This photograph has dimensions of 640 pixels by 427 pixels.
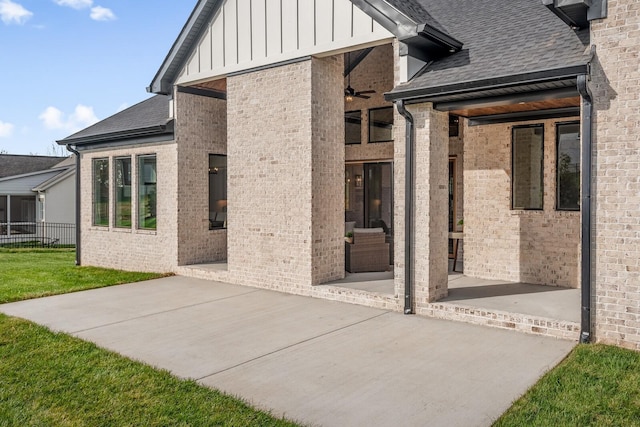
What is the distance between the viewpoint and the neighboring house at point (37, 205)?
24.7 meters

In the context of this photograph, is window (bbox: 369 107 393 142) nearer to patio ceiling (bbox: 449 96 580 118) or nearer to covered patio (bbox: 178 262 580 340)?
patio ceiling (bbox: 449 96 580 118)

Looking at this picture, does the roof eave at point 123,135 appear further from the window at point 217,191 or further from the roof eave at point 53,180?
the roof eave at point 53,180

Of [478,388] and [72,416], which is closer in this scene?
[72,416]

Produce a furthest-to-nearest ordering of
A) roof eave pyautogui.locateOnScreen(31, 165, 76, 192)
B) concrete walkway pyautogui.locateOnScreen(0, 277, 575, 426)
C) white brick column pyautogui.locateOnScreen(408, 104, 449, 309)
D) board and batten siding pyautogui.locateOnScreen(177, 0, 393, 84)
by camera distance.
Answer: roof eave pyautogui.locateOnScreen(31, 165, 76, 192) → board and batten siding pyautogui.locateOnScreen(177, 0, 393, 84) → white brick column pyautogui.locateOnScreen(408, 104, 449, 309) → concrete walkway pyautogui.locateOnScreen(0, 277, 575, 426)

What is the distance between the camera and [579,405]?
417cm

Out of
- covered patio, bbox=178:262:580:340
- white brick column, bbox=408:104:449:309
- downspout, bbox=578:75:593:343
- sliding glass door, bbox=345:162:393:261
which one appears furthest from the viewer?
sliding glass door, bbox=345:162:393:261

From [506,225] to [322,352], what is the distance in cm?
476

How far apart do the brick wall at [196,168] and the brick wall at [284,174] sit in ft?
5.30

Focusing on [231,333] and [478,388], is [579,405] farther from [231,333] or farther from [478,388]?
[231,333]

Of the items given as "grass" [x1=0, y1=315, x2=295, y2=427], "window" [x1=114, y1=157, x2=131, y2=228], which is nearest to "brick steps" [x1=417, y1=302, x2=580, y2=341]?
"grass" [x1=0, y1=315, x2=295, y2=427]

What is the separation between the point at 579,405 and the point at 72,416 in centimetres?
407

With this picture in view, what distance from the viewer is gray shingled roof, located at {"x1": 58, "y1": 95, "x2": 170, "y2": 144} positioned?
38.4 ft

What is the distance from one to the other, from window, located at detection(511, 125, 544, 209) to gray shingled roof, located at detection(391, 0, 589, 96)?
1731mm

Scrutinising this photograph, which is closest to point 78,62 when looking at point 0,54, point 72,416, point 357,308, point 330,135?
point 0,54
